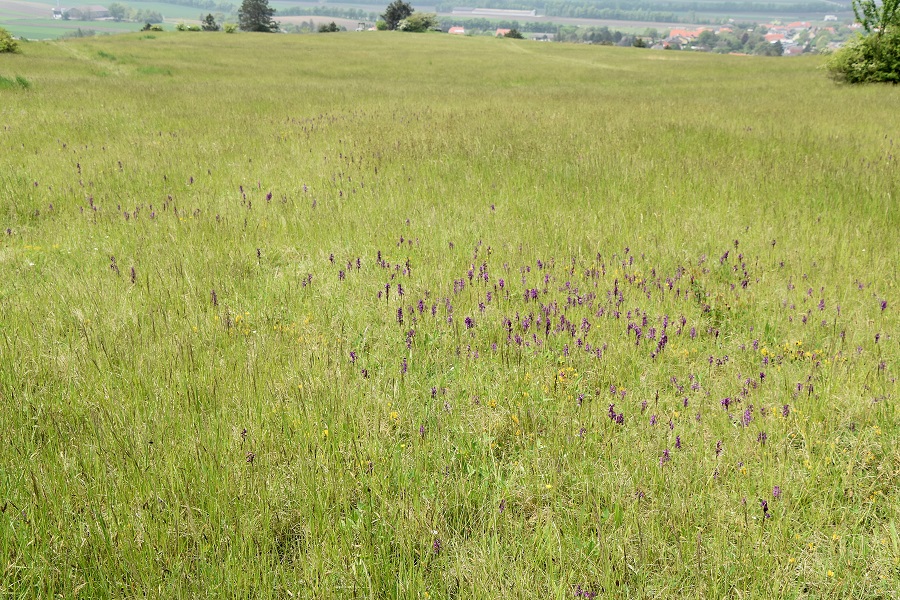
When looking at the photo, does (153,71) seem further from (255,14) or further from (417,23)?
(255,14)

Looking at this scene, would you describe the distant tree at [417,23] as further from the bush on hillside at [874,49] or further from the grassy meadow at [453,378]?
the grassy meadow at [453,378]

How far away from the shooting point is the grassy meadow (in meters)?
1.90

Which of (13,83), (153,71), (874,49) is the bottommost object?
(13,83)

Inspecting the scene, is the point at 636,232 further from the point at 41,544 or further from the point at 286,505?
the point at 41,544

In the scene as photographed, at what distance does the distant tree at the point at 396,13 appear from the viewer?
3578 inches

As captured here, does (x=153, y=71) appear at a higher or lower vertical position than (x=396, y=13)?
lower

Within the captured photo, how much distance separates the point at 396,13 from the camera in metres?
91.9

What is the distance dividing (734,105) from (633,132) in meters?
5.11

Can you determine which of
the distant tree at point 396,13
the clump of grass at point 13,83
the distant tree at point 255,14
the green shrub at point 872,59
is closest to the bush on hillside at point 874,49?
the green shrub at point 872,59

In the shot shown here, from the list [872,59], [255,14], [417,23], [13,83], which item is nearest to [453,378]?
[13,83]

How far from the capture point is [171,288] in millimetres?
4094

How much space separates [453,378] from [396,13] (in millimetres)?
102223

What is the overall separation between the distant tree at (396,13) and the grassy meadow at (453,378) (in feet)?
313

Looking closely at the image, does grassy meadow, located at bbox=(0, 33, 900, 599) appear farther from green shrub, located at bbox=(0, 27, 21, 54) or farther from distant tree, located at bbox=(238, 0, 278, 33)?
distant tree, located at bbox=(238, 0, 278, 33)
